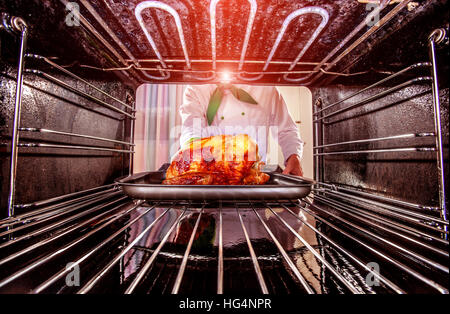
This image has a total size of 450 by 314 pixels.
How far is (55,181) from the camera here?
70 centimetres

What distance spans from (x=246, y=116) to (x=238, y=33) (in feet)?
5.79

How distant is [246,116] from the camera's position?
2488 mm

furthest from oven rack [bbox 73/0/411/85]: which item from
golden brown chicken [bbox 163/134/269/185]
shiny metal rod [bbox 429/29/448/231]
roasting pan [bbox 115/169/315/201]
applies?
roasting pan [bbox 115/169/315/201]

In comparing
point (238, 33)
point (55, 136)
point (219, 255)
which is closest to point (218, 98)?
point (238, 33)

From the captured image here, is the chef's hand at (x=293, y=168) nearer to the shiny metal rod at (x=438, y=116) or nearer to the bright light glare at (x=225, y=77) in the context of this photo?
the bright light glare at (x=225, y=77)

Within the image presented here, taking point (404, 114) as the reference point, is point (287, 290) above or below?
below

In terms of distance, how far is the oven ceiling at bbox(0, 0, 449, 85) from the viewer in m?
0.57

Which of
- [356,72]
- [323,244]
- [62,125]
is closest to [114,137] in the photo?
[62,125]

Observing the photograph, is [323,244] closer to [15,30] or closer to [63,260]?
[63,260]

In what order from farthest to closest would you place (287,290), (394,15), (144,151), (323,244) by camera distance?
(144,151), (394,15), (323,244), (287,290)

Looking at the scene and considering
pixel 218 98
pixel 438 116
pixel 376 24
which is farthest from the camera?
pixel 218 98

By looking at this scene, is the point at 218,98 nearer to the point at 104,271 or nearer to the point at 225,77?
the point at 225,77

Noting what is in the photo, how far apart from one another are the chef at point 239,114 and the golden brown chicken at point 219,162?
1.08 m

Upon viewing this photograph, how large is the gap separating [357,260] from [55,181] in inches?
34.6
